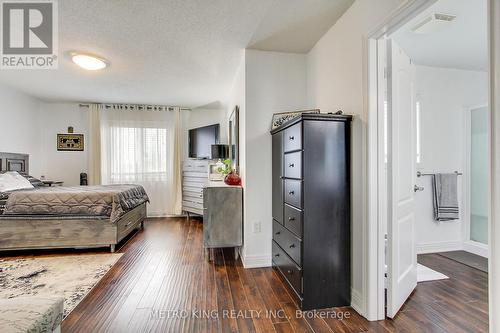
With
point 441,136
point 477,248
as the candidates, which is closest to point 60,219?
point 441,136

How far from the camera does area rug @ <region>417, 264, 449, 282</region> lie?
2.35m

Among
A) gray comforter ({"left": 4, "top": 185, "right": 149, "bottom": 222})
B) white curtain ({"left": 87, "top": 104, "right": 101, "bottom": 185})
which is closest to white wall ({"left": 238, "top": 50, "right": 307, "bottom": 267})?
gray comforter ({"left": 4, "top": 185, "right": 149, "bottom": 222})

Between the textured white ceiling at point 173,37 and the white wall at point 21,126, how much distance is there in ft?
1.18

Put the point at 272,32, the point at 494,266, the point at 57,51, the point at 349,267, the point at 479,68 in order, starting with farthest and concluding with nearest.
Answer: the point at 479,68
the point at 57,51
the point at 272,32
the point at 349,267
the point at 494,266

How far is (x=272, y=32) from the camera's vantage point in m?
2.37

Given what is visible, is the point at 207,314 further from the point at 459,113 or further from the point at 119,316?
the point at 459,113

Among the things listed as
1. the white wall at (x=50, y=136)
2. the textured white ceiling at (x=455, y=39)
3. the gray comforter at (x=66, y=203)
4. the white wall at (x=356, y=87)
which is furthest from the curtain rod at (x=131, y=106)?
the textured white ceiling at (x=455, y=39)

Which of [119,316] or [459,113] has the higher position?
[459,113]

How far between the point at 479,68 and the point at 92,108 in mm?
6429

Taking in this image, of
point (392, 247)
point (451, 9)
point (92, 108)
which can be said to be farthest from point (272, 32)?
point (92, 108)

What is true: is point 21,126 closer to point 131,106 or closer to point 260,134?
point 131,106

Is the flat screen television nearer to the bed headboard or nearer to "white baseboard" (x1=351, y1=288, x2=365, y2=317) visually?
the bed headboard

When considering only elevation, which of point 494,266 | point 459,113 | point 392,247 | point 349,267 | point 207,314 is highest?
point 459,113

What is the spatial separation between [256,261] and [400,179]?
5.44 ft
